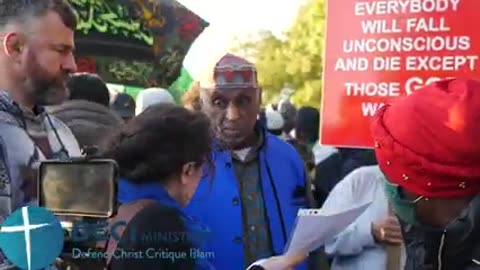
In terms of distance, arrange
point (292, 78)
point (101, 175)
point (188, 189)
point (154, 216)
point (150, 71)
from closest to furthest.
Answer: point (101, 175) < point (154, 216) < point (188, 189) < point (150, 71) < point (292, 78)

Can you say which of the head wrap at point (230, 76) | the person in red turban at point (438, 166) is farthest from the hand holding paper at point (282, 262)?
the head wrap at point (230, 76)

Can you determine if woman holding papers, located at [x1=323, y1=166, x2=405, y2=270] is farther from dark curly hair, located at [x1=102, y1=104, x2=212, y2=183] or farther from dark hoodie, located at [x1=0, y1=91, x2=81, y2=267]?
dark hoodie, located at [x1=0, y1=91, x2=81, y2=267]

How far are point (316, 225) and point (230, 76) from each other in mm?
1173

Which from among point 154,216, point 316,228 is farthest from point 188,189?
point 316,228

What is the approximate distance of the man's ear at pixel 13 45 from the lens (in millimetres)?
2244

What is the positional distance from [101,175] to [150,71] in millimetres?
5208

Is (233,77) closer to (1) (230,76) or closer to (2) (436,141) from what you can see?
(1) (230,76)

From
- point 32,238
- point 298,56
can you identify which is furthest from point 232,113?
point 298,56

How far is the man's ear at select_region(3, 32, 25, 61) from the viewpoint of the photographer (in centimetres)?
224

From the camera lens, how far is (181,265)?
2.16 m

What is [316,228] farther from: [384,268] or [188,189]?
[384,268]

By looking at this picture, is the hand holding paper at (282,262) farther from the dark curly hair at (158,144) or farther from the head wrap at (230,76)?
the head wrap at (230,76)

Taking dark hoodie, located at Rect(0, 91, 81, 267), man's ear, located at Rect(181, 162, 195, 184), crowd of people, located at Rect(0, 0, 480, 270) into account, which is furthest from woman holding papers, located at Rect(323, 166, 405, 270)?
dark hoodie, located at Rect(0, 91, 81, 267)

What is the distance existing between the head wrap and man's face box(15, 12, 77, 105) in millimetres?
967
